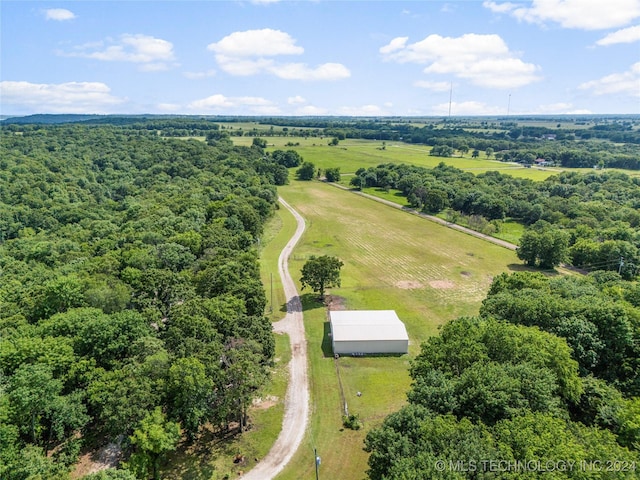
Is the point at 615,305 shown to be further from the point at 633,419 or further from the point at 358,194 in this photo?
the point at 358,194

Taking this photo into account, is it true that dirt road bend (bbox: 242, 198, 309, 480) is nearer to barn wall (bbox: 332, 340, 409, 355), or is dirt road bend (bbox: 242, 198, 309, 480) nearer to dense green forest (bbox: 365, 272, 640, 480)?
barn wall (bbox: 332, 340, 409, 355)

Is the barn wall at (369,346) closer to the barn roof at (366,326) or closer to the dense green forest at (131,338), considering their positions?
the barn roof at (366,326)

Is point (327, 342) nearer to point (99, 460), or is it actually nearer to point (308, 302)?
point (308, 302)

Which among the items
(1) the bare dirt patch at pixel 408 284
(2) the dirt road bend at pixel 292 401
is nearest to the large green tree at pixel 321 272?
(2) the dirt road bend at pixel 292 401

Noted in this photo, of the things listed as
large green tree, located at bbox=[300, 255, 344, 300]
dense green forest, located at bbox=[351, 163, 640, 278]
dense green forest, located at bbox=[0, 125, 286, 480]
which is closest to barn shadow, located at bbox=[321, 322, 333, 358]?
large green tree, located at bbox=[300, 255, 344, 300]

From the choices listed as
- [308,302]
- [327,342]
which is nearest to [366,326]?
[327,342]

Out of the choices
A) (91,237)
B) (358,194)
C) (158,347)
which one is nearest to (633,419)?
(158,347)
